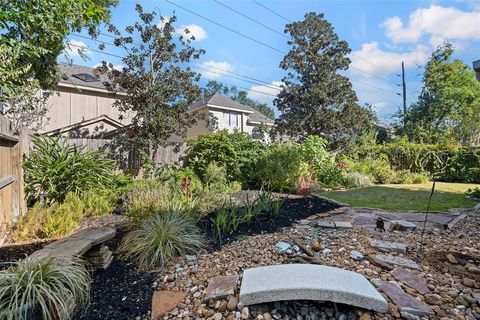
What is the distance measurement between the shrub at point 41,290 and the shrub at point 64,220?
2148 millimetres

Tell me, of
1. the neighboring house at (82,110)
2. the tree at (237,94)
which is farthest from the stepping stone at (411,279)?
the tree at (237,94)

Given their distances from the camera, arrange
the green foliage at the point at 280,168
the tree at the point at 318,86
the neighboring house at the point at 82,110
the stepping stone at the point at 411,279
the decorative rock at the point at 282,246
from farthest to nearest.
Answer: the tree at the point at 318,86
the neighboring house at the point at 82,110
the green foliage at the point at 280,168
the decorative rock at the point at 282,246
the stepping stone at the point at 411,279

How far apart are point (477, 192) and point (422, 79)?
600 inches

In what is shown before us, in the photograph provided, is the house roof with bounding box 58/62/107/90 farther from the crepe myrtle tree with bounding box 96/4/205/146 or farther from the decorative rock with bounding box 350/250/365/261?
the decorative rock with bounding box 350/250/365/261

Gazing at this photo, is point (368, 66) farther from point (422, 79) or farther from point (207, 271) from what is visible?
point (207, 271)

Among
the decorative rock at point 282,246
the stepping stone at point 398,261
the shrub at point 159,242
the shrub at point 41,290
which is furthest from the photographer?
the decorative rock at point 282,246

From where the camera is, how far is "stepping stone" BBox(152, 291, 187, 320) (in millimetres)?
2074

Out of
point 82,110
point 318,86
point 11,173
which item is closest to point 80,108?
point 82,110

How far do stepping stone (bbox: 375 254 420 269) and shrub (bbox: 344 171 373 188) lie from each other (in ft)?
20.9

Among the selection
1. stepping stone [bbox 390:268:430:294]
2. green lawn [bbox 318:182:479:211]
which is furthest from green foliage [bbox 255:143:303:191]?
stepping stone [bbox 390:268:430:294]

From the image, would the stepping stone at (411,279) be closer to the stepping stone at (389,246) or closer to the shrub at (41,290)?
the stepping stone at (389,246)

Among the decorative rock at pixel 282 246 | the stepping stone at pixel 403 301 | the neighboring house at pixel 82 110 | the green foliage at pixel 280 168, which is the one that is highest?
the neighboring house at pixel 82 110

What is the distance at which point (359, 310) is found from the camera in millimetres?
1969

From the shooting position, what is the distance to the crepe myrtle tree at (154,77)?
8.20m
